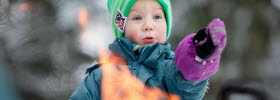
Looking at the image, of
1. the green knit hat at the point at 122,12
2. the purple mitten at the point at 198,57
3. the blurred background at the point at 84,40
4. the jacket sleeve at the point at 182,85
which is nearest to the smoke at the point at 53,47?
the blurred background at the point at 84,40

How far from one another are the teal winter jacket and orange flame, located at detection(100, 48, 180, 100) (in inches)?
0.9

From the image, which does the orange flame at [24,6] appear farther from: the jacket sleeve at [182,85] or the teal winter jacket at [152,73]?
the jacket sleeve at [182,85]

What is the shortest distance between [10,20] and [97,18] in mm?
1494

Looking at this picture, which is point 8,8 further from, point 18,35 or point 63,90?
point 63,90

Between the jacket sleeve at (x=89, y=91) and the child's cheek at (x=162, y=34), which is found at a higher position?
the child's cheek at (x=162, y=34)

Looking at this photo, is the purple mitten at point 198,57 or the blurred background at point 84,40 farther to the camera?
the blurred background at point 84,40

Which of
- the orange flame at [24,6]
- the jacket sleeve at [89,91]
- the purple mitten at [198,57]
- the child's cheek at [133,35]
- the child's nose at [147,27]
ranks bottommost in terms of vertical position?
the jacket sleeve at [89,91]

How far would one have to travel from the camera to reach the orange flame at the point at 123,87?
1.58m

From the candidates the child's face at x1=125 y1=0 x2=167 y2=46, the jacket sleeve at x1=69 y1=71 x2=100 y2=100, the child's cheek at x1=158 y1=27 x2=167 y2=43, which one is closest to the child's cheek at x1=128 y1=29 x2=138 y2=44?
the child's face at x1=125 y1=0 x2=167 y2=46

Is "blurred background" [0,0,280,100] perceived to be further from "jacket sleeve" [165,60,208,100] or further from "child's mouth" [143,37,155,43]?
"jacket sleeve" [165,60,208,100]

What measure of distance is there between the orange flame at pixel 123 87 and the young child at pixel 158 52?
0.02 meters

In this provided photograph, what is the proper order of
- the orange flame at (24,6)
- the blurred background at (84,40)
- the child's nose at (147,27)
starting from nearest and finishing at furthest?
the child's nose at (147,27), the blurred background at (84,40), the orange flame at (24,6)

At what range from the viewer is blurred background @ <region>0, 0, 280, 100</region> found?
4867 millimetres

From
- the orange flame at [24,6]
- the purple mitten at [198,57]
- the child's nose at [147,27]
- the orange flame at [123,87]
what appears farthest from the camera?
the orange flame at [24,6]
